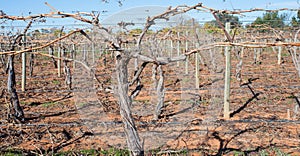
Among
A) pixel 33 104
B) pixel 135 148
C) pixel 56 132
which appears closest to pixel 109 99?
pixel 33 104

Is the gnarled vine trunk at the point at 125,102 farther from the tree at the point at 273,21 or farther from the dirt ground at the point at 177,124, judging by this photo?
the tree at the point at 273,21

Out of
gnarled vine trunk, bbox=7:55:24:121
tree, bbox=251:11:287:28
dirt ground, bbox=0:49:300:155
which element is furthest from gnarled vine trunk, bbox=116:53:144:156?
gnarled vine trunk, bbox=7:55:24:121

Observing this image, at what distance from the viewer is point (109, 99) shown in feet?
25.1

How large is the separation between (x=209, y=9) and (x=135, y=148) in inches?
45.9

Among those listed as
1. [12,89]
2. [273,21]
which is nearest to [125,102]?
[12,89]

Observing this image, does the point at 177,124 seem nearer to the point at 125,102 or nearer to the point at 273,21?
the point at 125,102

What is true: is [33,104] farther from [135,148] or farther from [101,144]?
[135,148]

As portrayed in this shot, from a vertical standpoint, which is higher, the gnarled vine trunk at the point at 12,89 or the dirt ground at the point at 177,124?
the gnarled vine trunk at the point at 12,89

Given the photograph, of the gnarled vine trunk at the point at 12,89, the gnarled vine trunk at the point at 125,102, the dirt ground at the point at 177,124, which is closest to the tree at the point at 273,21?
the dirt ground at the point at 177,124

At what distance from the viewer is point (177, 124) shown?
5.04 meters

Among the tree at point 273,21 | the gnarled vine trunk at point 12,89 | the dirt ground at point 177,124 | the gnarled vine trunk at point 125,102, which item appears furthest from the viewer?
the tree at point 273,21

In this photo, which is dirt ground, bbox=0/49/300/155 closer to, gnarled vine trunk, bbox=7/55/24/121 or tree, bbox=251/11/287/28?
gnarled vine trunk, bbox=7/55/24/121

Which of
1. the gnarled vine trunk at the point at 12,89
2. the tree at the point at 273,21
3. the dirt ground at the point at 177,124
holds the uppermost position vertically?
the tree at the point at 273,21

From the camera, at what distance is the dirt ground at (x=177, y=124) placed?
4113 millimetres
